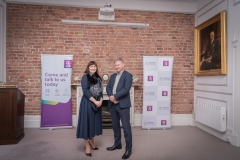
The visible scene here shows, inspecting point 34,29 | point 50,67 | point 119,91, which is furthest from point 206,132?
point 34,29

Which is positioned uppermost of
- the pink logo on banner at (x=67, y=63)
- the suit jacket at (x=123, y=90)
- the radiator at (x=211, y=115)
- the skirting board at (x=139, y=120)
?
the pink logo on banner at (x=67, y=63)

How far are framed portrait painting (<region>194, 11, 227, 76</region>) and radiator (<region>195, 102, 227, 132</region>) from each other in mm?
824

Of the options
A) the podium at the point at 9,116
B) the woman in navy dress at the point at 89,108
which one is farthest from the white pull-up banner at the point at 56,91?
the woman in navy dress at the point at 89,108

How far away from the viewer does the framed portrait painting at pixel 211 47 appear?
12.0 ft

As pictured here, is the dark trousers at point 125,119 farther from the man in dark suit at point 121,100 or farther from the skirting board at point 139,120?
the skirting board at point 139,120

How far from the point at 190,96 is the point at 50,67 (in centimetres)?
409

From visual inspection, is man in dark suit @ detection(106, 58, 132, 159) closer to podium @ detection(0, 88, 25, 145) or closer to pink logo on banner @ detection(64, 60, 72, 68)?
pink logo on banner @ detection(64, 60, 72, 68)

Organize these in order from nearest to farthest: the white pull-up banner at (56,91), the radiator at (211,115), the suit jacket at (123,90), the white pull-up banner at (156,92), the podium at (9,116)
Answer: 1. the suit jacket at (123,90)
2. the podium at (9,116)
3. the radiator at (211,115)
4. the white pull-up banner at (56,91)
5. the white pull-up banner at (156,92)

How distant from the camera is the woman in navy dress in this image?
2740 millimetres

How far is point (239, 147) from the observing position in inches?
130

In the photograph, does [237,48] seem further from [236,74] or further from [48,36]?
[48,36]

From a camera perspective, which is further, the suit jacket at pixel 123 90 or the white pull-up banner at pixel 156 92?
the white pull-up banner at pixel 156 92

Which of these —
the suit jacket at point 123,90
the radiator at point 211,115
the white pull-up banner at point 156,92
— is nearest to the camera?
the suit jacket at point 123,90

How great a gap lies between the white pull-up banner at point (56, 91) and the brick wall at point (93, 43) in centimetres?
31
